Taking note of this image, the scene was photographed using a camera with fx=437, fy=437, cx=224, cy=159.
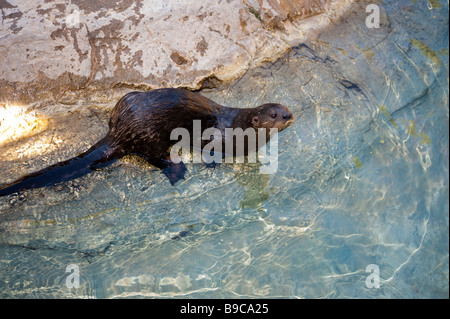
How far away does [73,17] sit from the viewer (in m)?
3.37

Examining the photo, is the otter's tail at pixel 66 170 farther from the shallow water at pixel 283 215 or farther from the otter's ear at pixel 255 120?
the otter's ear at pixel 255 120

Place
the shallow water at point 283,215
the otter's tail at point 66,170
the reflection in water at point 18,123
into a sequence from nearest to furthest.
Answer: the otter's tail at point 66,170 → the shallow water at point 283,215 → the reflection in water at point 18,123

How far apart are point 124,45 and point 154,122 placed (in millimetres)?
947

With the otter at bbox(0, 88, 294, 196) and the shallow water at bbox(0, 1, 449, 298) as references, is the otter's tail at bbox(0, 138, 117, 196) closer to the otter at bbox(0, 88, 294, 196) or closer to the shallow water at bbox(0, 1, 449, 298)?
the otter at bbox(0, 88, 294, 196)

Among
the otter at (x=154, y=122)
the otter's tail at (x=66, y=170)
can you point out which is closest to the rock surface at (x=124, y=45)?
the otter at (x=154, y=122)

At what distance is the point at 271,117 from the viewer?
2.86m

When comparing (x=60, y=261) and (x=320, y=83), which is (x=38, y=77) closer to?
(x=60, y=261)

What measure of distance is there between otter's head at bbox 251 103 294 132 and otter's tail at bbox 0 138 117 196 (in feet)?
3.26

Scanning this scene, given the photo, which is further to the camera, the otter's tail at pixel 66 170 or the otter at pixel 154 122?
the otter at pixel 154 122

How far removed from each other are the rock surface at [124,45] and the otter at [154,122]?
55 cm

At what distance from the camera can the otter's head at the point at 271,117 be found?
2863mm

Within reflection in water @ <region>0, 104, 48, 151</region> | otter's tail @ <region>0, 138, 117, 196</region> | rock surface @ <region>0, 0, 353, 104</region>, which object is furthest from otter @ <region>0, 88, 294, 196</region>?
reflection in water @ <region>0, 104, 48, 151</region>

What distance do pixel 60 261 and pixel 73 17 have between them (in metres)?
1.85

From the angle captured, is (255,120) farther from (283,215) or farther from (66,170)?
(66,170)
